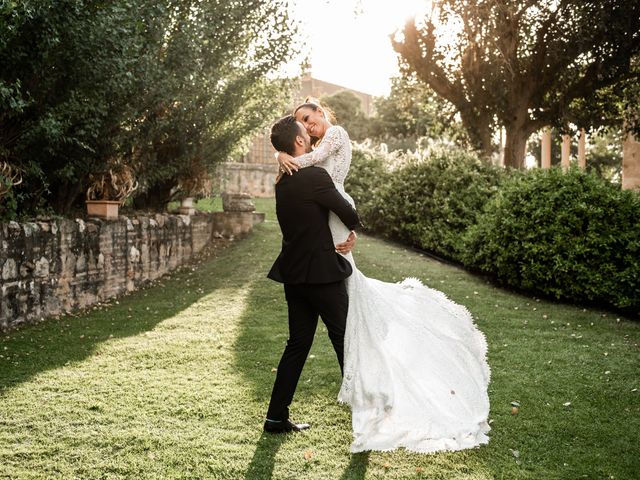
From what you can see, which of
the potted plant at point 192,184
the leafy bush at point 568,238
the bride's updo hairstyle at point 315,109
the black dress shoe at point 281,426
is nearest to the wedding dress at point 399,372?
the bride's updo hairstyle at point 315,109

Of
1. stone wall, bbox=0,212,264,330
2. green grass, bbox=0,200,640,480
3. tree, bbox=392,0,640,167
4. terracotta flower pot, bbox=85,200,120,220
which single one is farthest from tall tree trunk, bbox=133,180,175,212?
tree, bbox=392,0,640,167

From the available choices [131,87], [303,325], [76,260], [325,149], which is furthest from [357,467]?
[131,87]

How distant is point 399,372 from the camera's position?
3967 millimetres

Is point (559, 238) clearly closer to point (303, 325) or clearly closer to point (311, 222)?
point (303, 325)

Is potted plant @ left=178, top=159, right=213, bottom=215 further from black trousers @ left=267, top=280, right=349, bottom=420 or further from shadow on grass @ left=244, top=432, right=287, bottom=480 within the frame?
shadow on grass @ left=244, top=432, right=287, bottom=480

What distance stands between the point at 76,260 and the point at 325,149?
16.9 ft

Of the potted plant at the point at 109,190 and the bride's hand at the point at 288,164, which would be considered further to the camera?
the potted plant at the point at 109,190

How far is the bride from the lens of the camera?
3.76m

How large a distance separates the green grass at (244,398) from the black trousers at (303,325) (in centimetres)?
31

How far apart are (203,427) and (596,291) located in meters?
6.08

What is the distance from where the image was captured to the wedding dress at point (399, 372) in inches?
148

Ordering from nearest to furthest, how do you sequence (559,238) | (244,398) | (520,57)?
(244,398) → (559,238) → (520,57)

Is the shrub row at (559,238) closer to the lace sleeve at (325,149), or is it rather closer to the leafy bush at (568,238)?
the leafy bush at (568,238)

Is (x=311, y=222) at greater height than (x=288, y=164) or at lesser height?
lesser
